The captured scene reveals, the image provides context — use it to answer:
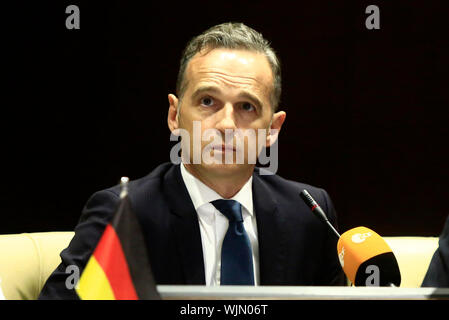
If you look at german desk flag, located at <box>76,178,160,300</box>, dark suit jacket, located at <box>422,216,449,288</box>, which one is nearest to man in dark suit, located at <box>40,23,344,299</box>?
dark suit jacket, located at <box>422,216,449,288</box>

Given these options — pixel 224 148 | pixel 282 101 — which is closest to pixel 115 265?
pixel 224 148

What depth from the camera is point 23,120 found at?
2.09m

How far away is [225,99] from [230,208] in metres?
0.29

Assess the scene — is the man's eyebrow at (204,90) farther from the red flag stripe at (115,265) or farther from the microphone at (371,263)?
the red flag stripe at (115,265)

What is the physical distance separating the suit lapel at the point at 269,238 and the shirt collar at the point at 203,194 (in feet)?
0.13

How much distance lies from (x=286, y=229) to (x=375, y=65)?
3.38ft

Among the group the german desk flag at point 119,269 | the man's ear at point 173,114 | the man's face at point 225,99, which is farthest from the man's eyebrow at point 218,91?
the german desk flag at point 119,269

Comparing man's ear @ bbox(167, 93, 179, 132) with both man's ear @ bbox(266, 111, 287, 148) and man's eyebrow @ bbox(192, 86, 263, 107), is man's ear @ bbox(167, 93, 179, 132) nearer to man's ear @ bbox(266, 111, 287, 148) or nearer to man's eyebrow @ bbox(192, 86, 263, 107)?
man's eyebrow @ bbox(192, 86, 263, 107)

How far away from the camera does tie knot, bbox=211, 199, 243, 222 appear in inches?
56.7

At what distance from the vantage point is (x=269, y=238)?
1503mm

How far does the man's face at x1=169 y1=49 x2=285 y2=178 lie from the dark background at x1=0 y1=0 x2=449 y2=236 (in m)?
0.69

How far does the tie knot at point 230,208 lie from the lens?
1.44 m

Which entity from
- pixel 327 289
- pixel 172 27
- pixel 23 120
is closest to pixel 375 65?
pixel 172 27

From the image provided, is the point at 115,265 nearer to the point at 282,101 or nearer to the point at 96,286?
the point at 96,286
